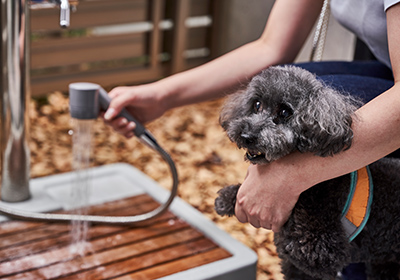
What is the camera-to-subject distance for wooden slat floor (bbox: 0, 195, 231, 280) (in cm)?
134

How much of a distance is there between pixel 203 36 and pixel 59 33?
82 cm

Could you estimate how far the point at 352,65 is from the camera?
132cm

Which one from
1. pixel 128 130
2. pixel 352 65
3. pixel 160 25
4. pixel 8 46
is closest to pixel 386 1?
pixel 352 65

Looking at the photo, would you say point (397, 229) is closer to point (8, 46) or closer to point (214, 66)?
point (214, 66)

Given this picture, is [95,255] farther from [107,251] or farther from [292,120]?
[292,120]

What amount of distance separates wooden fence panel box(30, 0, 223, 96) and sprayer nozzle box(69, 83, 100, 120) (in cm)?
148

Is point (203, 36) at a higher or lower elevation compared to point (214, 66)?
lower

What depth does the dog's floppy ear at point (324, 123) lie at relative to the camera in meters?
0.88

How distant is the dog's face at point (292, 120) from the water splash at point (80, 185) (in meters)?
0.61

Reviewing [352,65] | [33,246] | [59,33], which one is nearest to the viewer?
[352,65]

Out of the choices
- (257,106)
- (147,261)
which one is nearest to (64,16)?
(257,106)

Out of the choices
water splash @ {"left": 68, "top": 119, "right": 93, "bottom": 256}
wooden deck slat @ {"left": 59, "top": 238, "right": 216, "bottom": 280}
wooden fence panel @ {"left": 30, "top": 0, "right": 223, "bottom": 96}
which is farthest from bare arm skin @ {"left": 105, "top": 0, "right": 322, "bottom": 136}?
wooden fence panel @ {"left": 30, "top": 0, "right": 223, "bottom": 96}

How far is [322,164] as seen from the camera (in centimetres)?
95

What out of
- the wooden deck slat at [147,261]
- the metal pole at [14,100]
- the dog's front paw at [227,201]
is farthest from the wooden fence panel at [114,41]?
the dog's front paw at [227,201]
